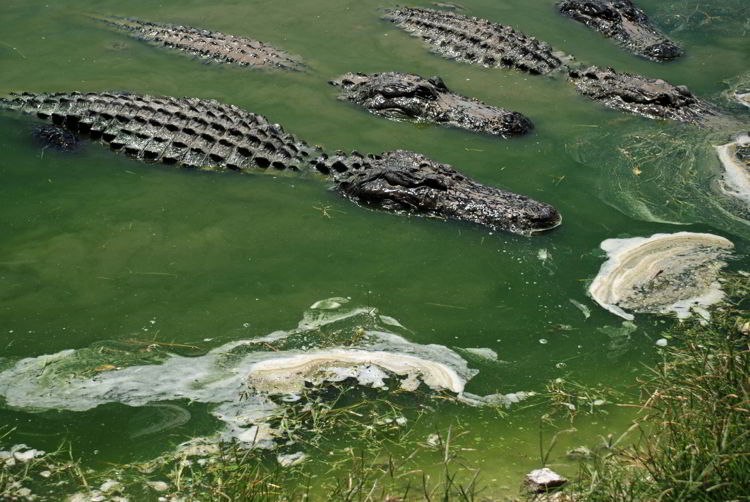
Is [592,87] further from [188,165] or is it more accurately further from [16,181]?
[16,181]

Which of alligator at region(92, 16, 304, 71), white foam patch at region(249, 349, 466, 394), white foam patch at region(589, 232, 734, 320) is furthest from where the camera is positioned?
→ alligator at region(92, 16, 304, 71)

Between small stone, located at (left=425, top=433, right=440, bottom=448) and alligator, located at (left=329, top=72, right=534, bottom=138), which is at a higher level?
alligator, located at (left=329, top=72, right=534, bottom=138)

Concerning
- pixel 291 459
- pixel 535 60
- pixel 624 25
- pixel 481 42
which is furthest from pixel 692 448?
pixel 624 25

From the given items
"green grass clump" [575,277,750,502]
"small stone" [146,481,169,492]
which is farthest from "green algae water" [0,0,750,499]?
"green grass clump" [575,277,750,502]

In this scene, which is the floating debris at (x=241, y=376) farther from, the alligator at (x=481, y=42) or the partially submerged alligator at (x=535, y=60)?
the alligator at (x=481, y=42)

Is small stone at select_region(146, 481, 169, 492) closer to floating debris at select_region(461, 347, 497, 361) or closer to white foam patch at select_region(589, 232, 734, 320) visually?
floating debris at select_region(461, 347, 497, 361)
